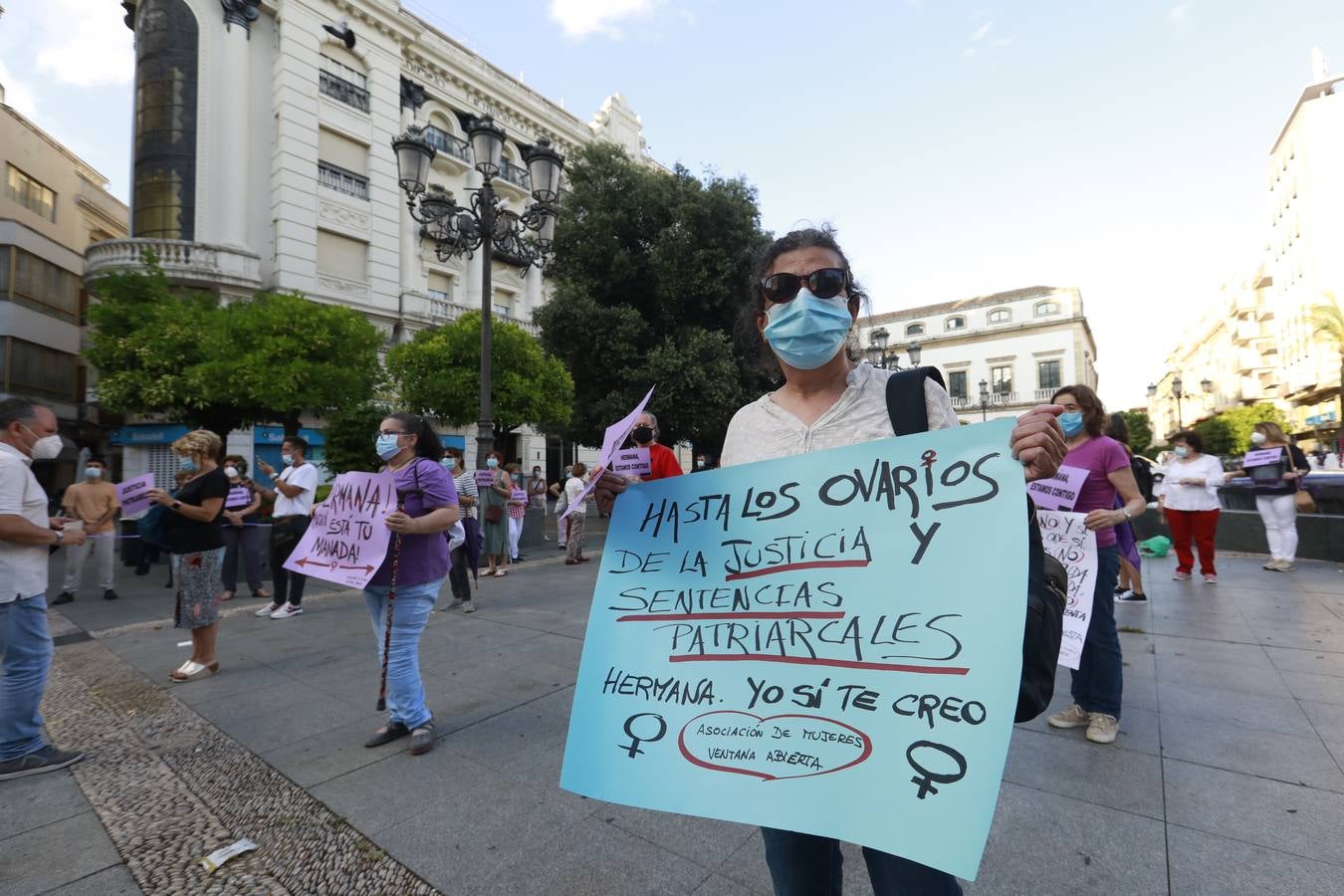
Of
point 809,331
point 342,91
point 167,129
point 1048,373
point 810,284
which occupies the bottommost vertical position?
point 809,331

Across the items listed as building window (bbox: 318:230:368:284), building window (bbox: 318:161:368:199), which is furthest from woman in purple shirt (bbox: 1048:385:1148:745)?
building window (bbox: 318:161:368:199)

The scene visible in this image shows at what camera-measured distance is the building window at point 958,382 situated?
4897cm

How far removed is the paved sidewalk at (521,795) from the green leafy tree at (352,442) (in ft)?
32.3

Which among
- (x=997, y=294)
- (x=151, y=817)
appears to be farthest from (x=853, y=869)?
(x=997, y=294)

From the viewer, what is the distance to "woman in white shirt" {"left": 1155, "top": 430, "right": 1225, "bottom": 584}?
7312mm

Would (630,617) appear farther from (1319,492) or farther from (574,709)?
(1319,492)

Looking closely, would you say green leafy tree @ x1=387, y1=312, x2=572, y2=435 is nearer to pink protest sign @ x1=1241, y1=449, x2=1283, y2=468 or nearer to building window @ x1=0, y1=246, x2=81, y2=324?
pink protest sign @ x1=1241, y1=449, x2=1283, y2=468

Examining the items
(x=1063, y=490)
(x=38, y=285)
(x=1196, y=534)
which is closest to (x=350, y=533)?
(x=1063, y=490)

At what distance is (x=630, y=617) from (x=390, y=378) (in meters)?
21.0

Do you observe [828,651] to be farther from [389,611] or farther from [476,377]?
[476,377]

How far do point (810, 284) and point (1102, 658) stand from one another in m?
2.85

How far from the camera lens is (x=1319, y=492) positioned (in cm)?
952

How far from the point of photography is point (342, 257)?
22078 millimetres

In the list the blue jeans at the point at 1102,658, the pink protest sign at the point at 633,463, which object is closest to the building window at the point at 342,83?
the pink protest sign at the point at 633,463
